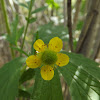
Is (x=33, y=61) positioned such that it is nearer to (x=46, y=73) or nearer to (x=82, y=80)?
(x=46, y=73)

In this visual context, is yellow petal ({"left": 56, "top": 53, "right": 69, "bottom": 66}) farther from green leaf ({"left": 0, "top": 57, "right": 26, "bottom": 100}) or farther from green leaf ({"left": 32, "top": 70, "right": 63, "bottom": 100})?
green leaf ({"left": 0, "top": 57, "right": 26, "bottom": 100})

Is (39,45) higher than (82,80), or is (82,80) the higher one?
(39,45)

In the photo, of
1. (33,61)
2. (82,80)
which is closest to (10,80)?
(33,61)

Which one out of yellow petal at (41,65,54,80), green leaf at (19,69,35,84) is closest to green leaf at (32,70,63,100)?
yellow petal at (41,65,54,80)

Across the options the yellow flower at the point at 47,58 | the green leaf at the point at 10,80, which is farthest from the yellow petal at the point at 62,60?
the green leaf at the point at 10,80

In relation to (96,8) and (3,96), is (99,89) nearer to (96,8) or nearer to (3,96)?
(3,96)

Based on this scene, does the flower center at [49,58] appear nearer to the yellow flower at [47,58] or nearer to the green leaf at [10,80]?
the yellow flower at [47,58]
